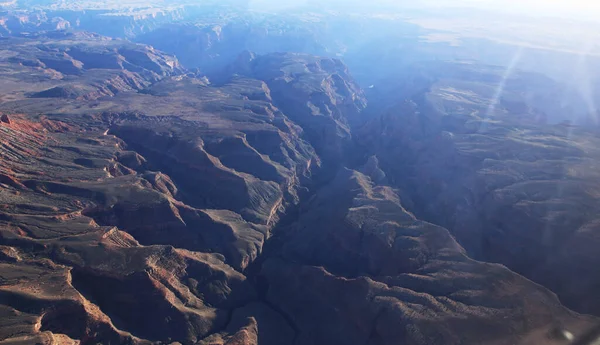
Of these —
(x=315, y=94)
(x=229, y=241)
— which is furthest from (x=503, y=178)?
(x=315, y=94)

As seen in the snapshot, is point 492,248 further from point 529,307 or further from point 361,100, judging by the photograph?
point 361,100

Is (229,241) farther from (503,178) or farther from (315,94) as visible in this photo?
(315,94)

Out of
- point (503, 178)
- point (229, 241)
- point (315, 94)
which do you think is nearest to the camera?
point (229, 241)

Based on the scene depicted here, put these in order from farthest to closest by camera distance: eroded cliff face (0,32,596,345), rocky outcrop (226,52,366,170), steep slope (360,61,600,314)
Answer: rocky outcrop (226,52,366,170)
steep slope (360,61,600,314)
eroded cliff face (0,32,596,345)

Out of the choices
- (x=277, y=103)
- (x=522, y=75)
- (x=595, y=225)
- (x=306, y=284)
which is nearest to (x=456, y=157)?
(x=595, y=225)

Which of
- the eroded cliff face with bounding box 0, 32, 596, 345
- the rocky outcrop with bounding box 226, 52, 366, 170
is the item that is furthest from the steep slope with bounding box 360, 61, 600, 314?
the rocky outcrop with bounding box 226, 52, 366, 170

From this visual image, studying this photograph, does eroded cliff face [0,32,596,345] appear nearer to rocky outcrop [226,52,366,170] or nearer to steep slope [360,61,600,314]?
steep slope [360,61,600,314]

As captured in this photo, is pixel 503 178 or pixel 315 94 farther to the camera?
pixel 315 94

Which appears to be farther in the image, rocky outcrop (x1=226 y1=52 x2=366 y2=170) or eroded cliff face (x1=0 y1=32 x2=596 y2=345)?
rocky outcrop (x1=226 y1=52 x2=366 y2=170)

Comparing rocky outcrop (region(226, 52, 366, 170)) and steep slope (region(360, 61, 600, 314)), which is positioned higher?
steep slope (region(360, 61, 600, 314))

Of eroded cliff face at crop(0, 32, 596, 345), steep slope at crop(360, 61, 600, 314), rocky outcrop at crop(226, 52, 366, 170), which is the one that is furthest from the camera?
rocky outcrop at crop(226, 52, 366, 170)
